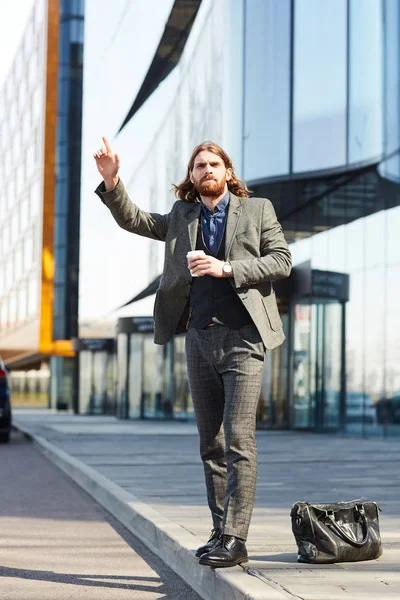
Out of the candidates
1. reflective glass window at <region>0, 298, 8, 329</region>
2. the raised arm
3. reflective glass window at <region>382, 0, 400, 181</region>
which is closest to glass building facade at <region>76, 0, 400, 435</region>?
reflective glass window at <region>382, 0, 400, 181</region>

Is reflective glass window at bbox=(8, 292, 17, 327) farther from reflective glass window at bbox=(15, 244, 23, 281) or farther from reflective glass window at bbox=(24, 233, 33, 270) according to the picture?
reflective glass window at bbox=(24, 233, 33, 270)

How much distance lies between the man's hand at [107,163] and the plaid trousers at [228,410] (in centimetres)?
83

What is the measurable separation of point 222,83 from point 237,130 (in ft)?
7.92

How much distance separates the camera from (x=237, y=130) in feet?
68.1

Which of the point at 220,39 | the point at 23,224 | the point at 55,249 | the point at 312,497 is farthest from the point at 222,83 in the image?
the point at 23,224

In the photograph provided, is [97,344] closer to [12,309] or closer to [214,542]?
[12,309]

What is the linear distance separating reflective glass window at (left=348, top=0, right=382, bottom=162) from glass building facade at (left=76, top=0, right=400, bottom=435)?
2cm

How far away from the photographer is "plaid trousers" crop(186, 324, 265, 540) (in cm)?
473

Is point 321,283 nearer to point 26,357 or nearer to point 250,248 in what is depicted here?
point 250,248

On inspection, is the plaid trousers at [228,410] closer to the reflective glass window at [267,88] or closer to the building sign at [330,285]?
the reflective glass window at [267,88]

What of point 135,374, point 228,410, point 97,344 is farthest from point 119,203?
point 97,344

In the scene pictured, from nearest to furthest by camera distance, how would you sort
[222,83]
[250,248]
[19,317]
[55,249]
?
[250,248] < [222,83] < [55,249] < [19,317]

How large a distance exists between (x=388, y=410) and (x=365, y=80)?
6076mm

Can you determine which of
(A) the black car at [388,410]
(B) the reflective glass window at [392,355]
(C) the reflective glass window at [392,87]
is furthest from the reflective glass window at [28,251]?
(C) the reflective glass window at [392,87]
